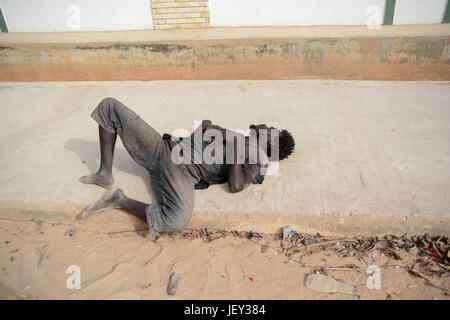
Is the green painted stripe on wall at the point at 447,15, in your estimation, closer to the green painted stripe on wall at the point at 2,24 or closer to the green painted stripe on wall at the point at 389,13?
the green painted stripe on wall at the point at 389,13

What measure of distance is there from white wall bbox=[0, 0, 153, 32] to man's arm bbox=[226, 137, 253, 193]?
15.4ft

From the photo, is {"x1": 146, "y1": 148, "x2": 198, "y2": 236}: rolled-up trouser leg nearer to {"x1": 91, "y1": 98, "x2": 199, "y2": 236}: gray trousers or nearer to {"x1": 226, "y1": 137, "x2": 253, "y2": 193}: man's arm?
{"x1": 91, "y1": 98, "x2": 199, "y2": 236}: gray trousers

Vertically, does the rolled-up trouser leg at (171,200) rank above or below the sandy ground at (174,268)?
above

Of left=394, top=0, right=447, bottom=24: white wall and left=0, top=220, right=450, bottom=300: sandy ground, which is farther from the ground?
left=394, top=0, right=447, bottom=24: white wall

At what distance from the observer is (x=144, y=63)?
209 inches

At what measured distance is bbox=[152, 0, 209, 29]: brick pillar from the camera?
607 cm

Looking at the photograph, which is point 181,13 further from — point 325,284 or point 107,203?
point 325,284

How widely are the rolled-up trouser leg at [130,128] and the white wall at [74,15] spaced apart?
4.20m

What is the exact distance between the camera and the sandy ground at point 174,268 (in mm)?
2332

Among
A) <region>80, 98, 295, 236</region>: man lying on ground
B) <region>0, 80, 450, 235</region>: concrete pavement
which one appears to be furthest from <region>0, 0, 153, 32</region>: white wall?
<region>80, 98, 295, 236</region>: man lying on ground

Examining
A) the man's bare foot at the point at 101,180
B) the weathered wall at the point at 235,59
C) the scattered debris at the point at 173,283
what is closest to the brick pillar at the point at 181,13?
the weathered wall at the point at 235,59

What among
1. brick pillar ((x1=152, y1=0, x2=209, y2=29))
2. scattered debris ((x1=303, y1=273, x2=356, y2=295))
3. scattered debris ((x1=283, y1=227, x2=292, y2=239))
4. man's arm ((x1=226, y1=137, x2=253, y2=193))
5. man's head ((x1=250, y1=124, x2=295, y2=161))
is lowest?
scattered debris ((x1=303, y1=273, x2=356, y2=295))

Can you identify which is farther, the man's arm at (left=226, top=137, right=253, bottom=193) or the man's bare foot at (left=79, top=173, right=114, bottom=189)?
the man's bare foot at (left=79, top=173, right=114, bottom=189)

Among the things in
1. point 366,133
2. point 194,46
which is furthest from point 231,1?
point 366,133
